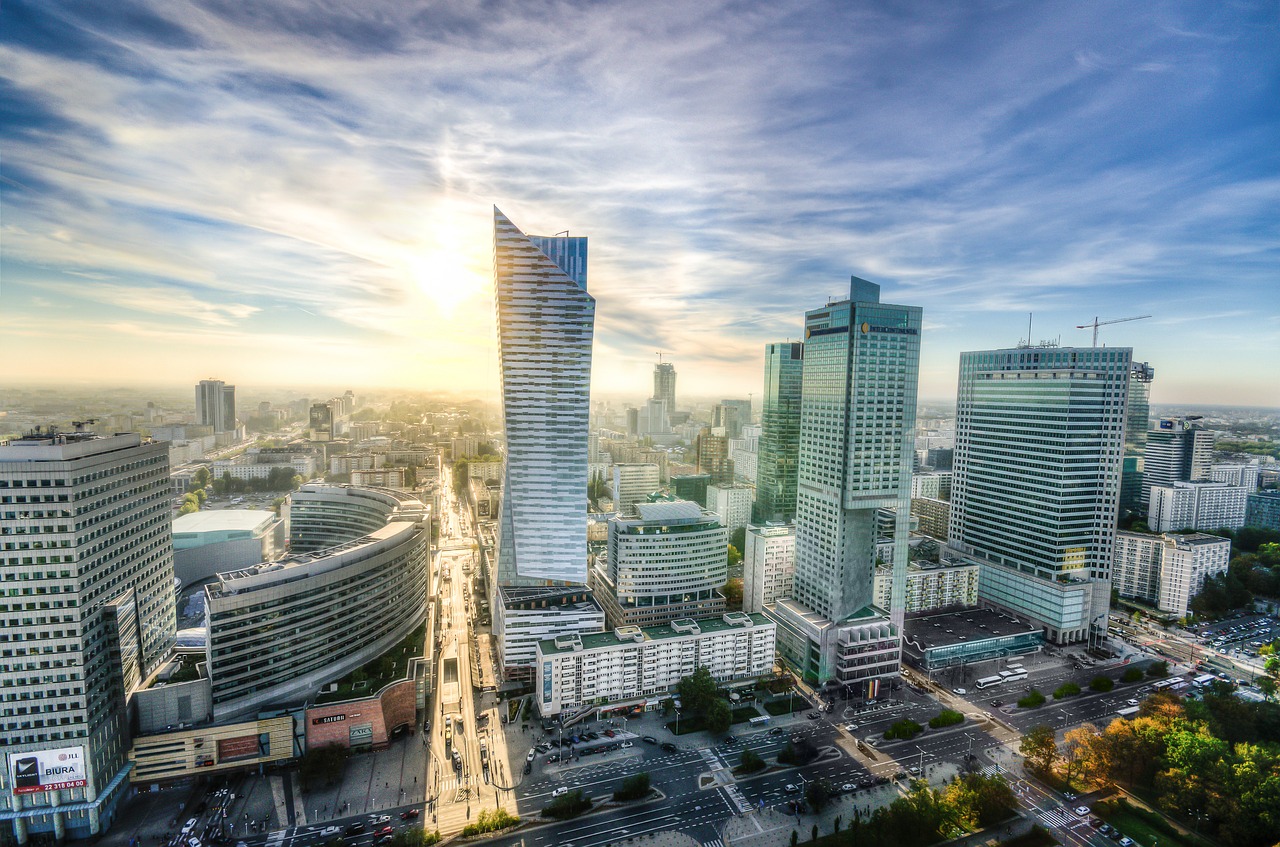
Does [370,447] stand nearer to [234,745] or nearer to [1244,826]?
[234,745]

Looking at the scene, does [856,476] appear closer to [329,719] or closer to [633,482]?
[329,719]

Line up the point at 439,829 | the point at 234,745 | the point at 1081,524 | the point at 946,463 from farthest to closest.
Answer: the point at 946,463, the point at 1081,524, the point at 234,745, the point at 439,829

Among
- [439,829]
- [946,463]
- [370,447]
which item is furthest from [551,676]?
[946,463]

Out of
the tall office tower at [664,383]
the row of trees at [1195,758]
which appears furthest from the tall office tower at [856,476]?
the tall office tower at [664,383]

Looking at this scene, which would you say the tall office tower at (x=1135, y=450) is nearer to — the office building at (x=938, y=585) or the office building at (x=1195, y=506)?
the office building at (x=1195, y=506)

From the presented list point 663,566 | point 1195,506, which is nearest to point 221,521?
point 663,566
